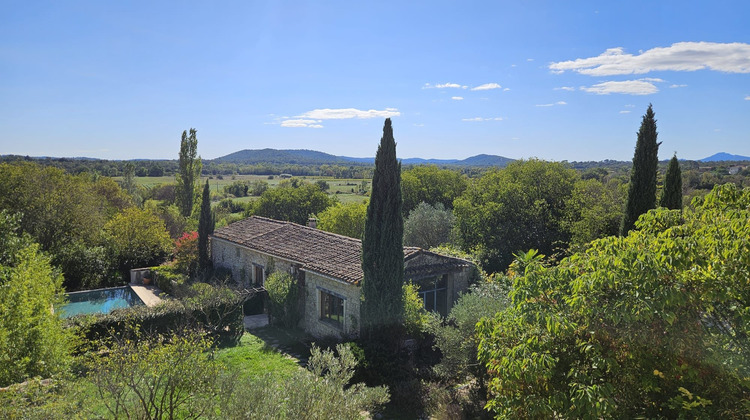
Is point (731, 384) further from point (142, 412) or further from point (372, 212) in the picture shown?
point (372, 212)

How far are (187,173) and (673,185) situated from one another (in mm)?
40007

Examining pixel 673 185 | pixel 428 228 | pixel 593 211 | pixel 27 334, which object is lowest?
pixel 428 228

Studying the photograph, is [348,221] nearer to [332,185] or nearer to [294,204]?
[294,204]

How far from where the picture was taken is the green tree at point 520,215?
3038 cm

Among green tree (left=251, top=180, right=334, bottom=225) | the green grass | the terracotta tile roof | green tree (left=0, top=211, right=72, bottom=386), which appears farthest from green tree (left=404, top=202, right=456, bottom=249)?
green tree (left=0, top=211, right=72, bottom=386)

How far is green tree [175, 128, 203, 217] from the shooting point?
146 ft

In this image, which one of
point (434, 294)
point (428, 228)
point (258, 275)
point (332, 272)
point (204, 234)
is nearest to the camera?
point (332, 272)

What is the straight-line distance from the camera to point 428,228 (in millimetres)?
36812

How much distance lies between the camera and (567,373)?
664cm

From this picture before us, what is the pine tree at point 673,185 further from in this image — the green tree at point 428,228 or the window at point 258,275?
the window at point 258,275

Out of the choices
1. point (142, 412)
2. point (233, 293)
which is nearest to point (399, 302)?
point (233, 293)

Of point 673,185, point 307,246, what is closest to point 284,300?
point 307,246

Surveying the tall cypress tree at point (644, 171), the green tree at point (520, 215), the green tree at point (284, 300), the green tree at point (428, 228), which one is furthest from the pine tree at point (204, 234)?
the tall cypress tree at point (644, 171)

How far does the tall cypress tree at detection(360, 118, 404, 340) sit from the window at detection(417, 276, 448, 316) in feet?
9.13
